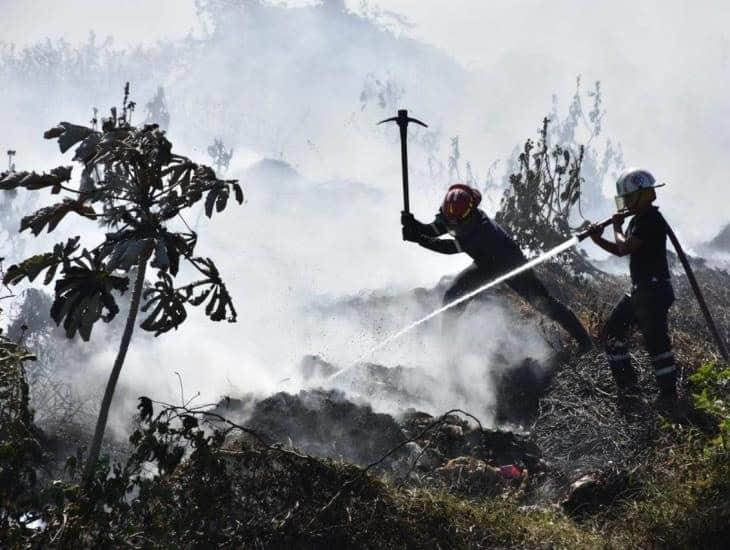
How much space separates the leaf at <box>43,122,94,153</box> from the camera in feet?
9.41

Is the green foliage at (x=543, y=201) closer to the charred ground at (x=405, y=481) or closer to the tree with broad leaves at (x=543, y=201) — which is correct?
the tree with broad leaves at (x=543, y=201)

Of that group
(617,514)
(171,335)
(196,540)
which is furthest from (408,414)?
(171,335)

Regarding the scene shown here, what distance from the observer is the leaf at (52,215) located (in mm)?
2818

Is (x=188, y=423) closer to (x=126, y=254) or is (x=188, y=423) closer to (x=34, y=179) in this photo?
(x=126, y=254)

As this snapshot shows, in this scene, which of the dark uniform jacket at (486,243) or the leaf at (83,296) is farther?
the dark uniform jacket at (486,243)

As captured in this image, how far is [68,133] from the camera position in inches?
114

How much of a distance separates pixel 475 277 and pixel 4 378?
190 inches

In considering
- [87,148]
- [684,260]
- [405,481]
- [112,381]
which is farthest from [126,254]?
[684,260]

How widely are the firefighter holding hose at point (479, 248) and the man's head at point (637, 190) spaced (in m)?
1.48

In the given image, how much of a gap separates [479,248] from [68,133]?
4.68 m

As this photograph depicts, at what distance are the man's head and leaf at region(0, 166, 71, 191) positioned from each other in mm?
3907

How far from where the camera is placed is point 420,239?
726 centimetres

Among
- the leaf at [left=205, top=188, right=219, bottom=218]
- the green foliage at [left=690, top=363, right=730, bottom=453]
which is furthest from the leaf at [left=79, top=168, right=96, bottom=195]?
the green foliage at [left=690, top=363, right=730, bottom=453]

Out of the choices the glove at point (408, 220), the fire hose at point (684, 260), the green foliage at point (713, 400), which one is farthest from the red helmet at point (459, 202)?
the green foliage at point (713, 400)
